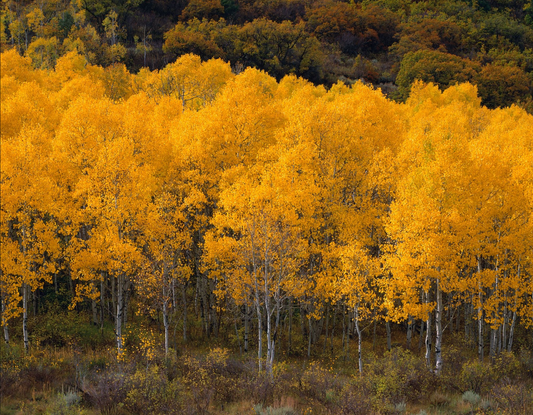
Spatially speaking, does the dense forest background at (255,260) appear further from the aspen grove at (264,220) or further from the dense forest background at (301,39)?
the dense forest background at (301,39)

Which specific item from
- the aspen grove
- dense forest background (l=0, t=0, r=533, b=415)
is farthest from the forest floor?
the aspen grove

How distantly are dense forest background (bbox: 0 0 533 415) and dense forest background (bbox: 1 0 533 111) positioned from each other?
4470 cm

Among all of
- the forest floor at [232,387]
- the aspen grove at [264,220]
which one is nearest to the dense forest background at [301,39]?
the aspen grove at [264,220]

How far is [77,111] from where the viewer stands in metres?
31.3

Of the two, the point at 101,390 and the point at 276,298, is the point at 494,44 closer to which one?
the point at 276,298

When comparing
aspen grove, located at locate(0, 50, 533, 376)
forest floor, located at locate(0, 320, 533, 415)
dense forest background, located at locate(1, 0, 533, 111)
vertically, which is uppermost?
dense forest background, located at locate(1, 0, 533, 111)

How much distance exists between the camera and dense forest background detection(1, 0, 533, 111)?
85.8 m

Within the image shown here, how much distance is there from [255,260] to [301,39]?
82.2 meters

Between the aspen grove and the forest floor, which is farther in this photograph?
the aspen grove

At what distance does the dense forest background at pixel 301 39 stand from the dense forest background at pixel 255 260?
147ft

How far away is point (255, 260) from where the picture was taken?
22.0 metres

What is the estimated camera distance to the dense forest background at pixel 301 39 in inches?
3378

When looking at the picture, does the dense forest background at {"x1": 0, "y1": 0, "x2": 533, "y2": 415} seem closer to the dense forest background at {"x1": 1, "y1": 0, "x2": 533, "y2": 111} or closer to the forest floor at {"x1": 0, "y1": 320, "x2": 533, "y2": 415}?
the forest floor at {"x1": 0, "y1": 320, "x2": 533, "y2": 415}

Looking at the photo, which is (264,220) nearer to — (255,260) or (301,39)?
(255,260)
